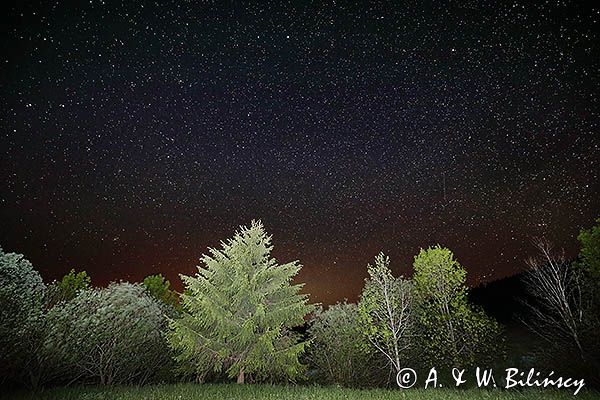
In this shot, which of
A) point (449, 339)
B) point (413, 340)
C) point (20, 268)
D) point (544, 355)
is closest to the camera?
point (20, 268)

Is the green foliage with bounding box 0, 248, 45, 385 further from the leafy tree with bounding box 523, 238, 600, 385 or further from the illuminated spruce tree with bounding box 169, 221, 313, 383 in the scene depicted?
the leafy tree with bounding box 523, 238, 600, 385

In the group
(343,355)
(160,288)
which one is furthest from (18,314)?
(160,288)

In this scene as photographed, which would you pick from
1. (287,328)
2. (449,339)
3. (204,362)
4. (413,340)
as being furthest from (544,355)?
(204,362)

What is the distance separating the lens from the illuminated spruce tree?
1933cm

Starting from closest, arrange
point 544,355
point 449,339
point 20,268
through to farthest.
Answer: point 20,268 → point 544,355 → point 449,339

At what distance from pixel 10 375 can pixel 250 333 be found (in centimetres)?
1055

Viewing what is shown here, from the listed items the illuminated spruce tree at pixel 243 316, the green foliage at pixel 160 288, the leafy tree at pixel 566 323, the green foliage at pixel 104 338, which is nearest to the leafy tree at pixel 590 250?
the leafy tree at pixel 566 323

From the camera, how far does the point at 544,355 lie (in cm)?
2106

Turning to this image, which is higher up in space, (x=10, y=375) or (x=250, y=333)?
(x=250, y=333)

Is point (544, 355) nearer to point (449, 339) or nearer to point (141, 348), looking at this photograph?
point (449, 339)

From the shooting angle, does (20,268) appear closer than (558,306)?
Yes

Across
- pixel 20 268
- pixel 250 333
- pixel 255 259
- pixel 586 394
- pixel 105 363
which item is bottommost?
pixel 586 394

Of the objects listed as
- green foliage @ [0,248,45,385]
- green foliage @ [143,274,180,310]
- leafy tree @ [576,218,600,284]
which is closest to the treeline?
green foliage @ [0,248,45,385]

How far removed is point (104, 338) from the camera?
61.2 ft
